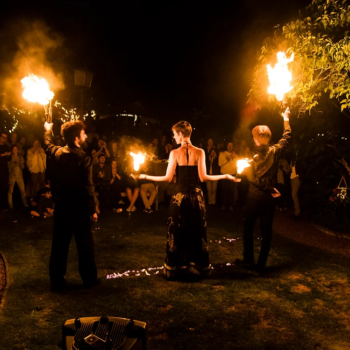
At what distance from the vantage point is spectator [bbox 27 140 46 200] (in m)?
11.8

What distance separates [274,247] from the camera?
7.43m

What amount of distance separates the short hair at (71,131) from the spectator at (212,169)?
8137 millimetres

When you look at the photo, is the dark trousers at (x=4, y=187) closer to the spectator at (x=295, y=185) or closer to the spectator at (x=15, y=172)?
the spectator at (x=15, y=172)

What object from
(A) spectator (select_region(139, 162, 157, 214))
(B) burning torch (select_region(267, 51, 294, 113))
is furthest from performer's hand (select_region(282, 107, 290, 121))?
(A) spectator (select_region(139, 162, 157, 214))

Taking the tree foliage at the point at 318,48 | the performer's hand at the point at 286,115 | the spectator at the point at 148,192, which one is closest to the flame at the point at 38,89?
the performer's hand at the point at 286,115

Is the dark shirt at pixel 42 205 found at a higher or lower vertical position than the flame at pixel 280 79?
lower

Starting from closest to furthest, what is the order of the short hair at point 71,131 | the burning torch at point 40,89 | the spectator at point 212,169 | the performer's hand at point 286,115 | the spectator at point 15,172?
the short hair at point 71,131
the burning torch at point 40,89
the performer's hand at point 286,115
the spectator at point 15,172
the spectator at point 212,169

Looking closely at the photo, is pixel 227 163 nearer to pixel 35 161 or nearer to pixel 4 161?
pixel 35 161

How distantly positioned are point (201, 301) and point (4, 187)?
32.2ft

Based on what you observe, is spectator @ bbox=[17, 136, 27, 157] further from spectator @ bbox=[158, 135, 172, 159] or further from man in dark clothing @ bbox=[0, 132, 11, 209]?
spectator @ bbox=[158, 135, 172, 159]

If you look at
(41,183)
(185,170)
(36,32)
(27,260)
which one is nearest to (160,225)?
(27,260)

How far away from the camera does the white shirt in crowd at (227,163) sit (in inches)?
475

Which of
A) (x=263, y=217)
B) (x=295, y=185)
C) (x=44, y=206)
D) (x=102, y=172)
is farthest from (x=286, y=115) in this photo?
(x=44, y=206)

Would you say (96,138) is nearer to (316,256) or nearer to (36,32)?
(36,32)
